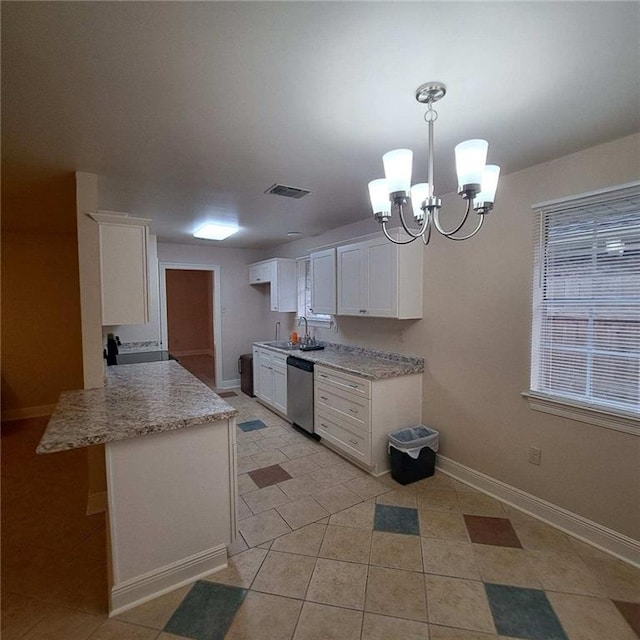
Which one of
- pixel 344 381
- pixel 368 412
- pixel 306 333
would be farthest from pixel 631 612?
pixel 306 333

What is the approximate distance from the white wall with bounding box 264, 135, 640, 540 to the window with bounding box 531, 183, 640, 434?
3.6 inches

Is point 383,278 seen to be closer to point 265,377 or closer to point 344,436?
point 344,436

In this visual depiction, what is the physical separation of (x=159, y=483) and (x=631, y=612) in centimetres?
247

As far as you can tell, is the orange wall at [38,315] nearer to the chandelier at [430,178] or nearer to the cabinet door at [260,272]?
the cabinet door at [260,272]

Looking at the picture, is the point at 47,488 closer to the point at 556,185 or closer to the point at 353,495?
the point at 353,495

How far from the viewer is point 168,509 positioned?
181 cm

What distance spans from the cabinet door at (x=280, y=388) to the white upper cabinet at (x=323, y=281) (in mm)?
956

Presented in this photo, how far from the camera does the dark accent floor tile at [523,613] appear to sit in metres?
1.57

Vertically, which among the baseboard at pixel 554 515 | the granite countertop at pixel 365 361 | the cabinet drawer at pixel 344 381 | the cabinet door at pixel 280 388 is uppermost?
the granite countertop at pixel 365 361

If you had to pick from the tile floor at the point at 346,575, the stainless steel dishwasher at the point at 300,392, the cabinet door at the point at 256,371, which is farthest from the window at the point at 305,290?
the tile floor at the point at 346,575

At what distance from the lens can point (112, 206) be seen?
3.27 metres

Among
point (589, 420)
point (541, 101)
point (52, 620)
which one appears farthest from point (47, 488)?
point (541, 101)

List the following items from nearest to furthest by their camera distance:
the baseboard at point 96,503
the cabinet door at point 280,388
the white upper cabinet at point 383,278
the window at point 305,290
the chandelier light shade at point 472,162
→ 1. the chandelier light shade at point 472,162
2. the baseboard at point 96,503
3. the white upper cabinet at point 383,278
4. the cabinet door at point 280,388
5. the window at point 305,290

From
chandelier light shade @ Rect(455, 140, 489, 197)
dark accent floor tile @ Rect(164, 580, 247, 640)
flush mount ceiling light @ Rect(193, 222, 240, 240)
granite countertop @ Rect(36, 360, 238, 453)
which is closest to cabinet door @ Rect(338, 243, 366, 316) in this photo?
flush mount ceiling light @ Rect(193, 222, 240, 240)
